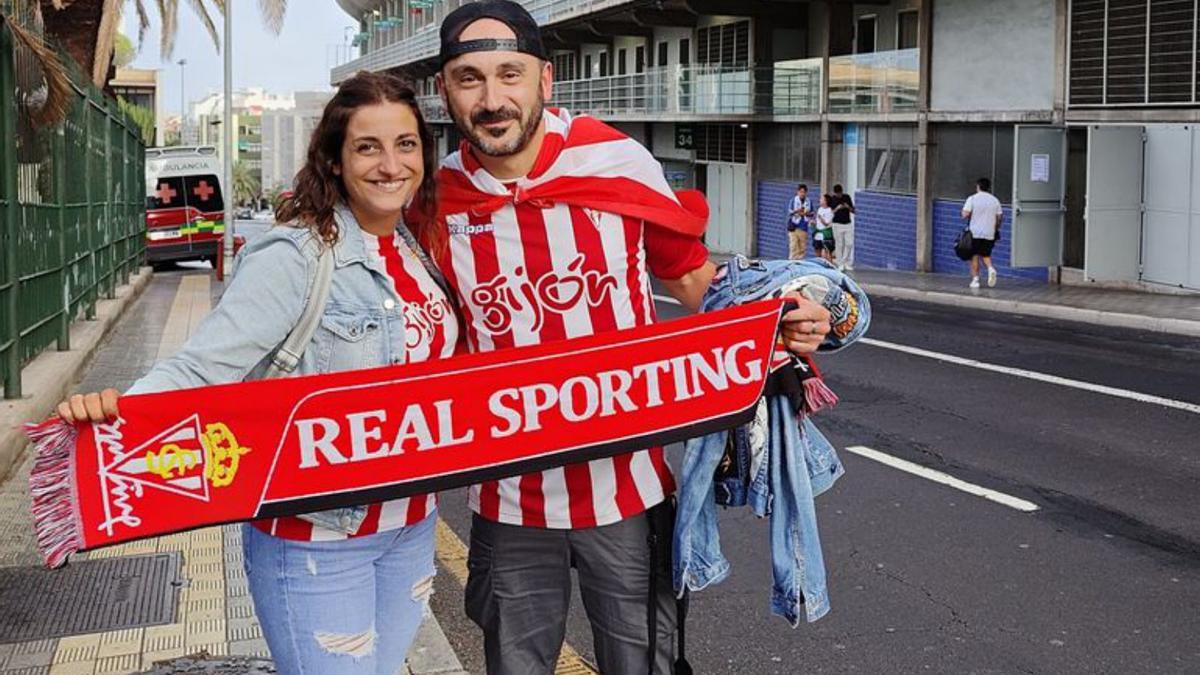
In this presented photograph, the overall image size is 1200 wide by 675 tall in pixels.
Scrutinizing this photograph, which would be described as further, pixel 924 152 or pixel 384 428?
pixel 924 152

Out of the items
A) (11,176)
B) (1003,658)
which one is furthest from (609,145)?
(11,176)

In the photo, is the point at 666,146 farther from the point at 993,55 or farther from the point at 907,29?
the point at 993,55

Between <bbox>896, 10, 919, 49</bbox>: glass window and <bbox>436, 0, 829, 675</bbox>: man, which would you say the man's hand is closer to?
<bbox>436, 0, 829, 675</bbox>: man

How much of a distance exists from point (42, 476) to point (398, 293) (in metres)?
0.84

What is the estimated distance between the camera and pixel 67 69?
12812mm

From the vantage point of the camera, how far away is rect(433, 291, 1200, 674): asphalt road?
5.27 m

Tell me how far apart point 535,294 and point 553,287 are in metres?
0.05

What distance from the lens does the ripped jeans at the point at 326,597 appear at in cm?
295

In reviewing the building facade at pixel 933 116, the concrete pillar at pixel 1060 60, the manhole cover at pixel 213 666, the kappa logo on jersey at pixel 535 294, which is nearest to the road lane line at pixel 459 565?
the manhole cover at pixel 213 666

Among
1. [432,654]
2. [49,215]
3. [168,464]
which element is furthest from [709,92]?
[168,464]

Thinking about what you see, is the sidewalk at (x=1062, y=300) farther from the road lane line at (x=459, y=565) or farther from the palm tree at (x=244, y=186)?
the palm tree at (x=244, y=186)

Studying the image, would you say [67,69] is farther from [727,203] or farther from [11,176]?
[727,203]

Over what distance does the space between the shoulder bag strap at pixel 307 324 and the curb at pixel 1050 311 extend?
1506 cm

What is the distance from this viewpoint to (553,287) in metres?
3.30
